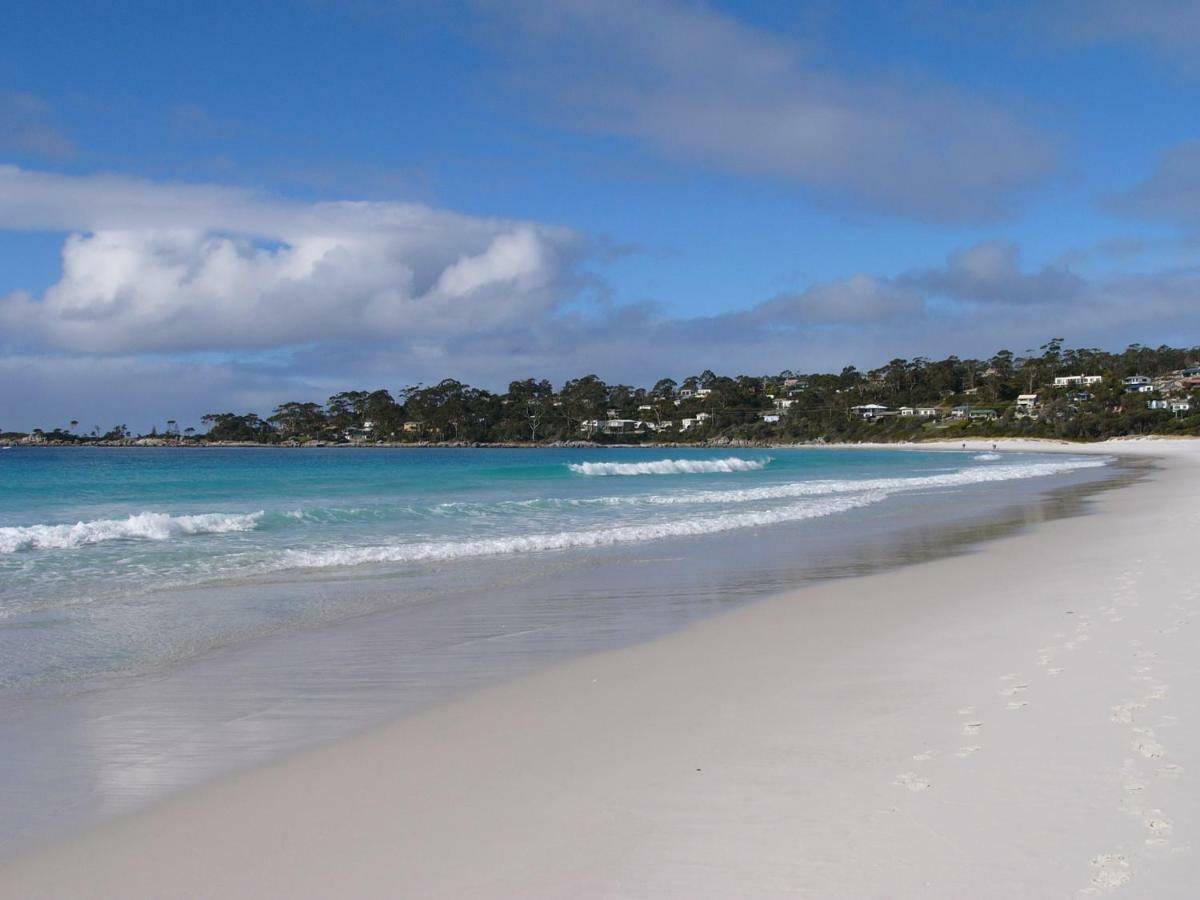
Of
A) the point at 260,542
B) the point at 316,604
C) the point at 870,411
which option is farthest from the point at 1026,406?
the point at 316,604

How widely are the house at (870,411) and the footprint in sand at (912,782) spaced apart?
154 m

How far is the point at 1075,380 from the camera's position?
15050 cm

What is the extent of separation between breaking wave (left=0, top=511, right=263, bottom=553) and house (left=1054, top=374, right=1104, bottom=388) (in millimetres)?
150617

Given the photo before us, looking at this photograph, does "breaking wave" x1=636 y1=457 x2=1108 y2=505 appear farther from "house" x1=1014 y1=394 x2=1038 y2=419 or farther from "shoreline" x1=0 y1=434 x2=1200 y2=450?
"house" x1=1014 y1=394 x2=1038 y2=419

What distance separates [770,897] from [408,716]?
3.18 metres

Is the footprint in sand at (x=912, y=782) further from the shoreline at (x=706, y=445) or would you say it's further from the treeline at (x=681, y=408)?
the treeline at (x=681, y=408)

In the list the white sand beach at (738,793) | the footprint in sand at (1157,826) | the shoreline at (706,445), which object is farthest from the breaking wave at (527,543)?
the shoreline at (706,445)

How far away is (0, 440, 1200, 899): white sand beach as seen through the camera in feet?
11.5

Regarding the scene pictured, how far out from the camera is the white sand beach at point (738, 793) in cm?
349

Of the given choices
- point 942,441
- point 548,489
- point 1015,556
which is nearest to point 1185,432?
point 942,441

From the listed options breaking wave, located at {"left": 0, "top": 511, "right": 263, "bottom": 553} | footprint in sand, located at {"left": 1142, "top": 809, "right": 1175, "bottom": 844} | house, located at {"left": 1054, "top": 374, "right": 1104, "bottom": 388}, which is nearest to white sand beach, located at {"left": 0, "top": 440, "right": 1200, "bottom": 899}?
footprint in sand, located at {"left": 1142, "top": 809, "right": 1175, "bottom": 844}

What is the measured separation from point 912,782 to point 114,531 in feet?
59.5

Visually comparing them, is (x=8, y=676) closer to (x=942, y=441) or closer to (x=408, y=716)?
(x=408, y=716)

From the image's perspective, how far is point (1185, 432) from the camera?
96750 millimetres
